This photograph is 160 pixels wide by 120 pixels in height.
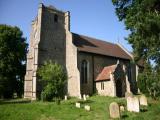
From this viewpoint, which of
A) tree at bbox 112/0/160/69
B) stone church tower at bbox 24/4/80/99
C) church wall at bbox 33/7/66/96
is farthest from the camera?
church wall at bbox 33/7/66/96

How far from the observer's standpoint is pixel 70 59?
35.3m

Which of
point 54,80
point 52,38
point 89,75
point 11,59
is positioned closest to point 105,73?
point 89,75

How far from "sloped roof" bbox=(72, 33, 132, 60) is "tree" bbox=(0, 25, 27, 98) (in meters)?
12.5

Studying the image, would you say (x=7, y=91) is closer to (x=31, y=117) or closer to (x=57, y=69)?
(x=57, y=69)

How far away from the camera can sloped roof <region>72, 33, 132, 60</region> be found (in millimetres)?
37125

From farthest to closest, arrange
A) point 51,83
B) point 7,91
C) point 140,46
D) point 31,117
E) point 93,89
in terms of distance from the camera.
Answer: point 7,91 → point 93,89 → point 51,83 → point 140,46 → point 31,117

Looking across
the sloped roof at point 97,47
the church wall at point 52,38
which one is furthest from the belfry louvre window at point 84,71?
the church wall at point 52,38

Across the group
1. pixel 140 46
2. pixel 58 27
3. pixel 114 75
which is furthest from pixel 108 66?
pixel 140 46

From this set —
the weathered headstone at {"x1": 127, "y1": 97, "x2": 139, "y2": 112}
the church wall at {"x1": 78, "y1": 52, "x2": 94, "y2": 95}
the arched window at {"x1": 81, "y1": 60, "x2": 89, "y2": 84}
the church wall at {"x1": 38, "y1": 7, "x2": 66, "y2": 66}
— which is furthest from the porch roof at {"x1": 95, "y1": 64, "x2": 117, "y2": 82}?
the weathered headstone at {"x1": 127, "y1": 97, "x2": 139, "y2": 112}

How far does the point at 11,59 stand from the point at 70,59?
1293 centimetres

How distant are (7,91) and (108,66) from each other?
20.1 m

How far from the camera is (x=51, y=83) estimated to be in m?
26.0

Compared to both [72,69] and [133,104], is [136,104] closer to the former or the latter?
[133,104]

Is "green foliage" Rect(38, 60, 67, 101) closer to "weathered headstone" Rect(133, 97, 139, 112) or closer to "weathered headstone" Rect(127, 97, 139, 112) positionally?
"weathered headstone" Rect(127, 97, 139, 112)
